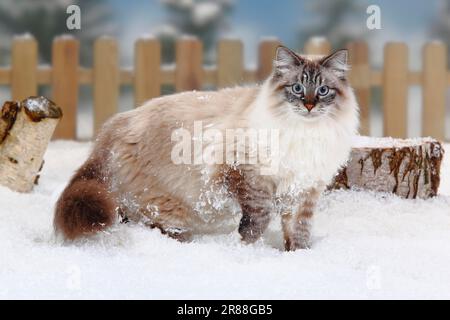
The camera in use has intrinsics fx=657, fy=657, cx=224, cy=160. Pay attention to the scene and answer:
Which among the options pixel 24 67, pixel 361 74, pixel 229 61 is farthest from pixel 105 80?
pixel 361 74

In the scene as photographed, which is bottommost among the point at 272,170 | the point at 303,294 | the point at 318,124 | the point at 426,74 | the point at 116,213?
the point at 303,294

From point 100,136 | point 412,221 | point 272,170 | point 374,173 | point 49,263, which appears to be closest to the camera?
point 49,263

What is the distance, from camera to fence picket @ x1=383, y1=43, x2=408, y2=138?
257 inches

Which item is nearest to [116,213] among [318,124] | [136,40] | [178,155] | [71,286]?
[178,155]

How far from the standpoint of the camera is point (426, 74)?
21.7 feet

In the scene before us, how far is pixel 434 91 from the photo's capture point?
21.8 ft

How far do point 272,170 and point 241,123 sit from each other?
27 centimetres

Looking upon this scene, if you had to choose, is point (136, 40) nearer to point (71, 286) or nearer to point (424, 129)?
point (424, 129)

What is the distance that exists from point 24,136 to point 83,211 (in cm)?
125

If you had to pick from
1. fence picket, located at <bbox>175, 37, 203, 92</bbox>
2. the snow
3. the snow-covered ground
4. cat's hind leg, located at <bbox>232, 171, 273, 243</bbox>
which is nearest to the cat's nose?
cat's hind leg, located at <bbox>232, 171, 273, 243</bbox>

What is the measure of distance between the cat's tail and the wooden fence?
3392mm

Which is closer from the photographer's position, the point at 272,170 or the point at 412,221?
the point at 272,170

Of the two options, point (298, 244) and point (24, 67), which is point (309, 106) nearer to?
point (298, 244)

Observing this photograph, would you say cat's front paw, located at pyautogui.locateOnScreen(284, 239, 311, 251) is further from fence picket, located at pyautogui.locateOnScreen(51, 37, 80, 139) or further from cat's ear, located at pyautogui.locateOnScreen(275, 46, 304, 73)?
fence picket, located at pyautogui.locateOnScreen(51, 37, 80, 139)
